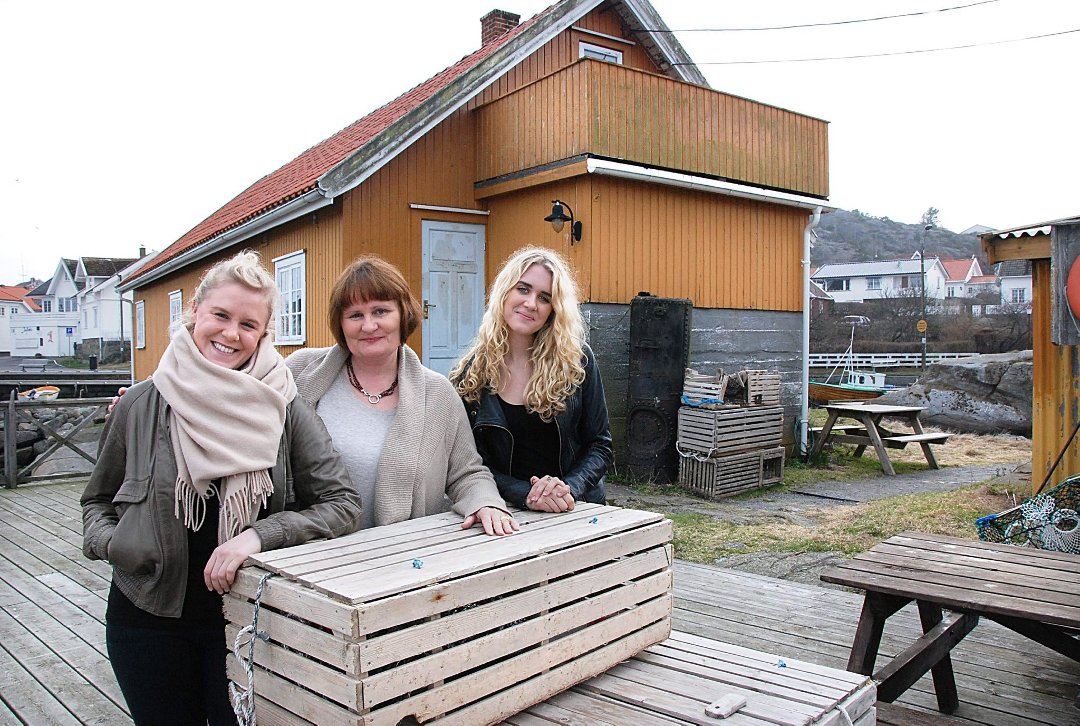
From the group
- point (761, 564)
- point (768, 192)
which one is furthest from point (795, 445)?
point (761, 564)

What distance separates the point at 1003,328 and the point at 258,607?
139ft

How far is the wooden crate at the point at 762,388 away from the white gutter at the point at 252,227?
549 cm

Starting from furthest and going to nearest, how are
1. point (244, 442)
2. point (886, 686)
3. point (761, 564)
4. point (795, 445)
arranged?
1. point (795, 445)
2. point (761, 564)
3. point (886, 686)
4. point (244, 442)

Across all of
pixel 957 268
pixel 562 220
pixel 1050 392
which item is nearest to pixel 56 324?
pixel 562 220

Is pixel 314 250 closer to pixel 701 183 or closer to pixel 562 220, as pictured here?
pixel 562 220

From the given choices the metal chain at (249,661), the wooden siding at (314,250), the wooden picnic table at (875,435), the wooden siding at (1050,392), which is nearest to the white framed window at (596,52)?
the wooden siding at (314,250)

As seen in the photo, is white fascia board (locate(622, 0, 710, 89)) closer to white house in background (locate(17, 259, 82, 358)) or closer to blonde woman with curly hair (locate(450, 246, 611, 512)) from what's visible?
blonde woman with curly hair (locate(450, 246, 611, 512))

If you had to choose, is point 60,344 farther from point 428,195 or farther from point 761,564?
point 761,564

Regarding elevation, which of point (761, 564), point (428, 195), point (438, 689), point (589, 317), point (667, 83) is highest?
point (667, 83)

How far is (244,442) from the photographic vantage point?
197 cm

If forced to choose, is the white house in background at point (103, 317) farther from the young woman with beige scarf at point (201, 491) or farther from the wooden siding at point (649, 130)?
the young woman with beige scarf at point (201, 491)

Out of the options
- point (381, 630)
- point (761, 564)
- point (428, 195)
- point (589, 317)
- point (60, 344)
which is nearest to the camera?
point (381, 630)

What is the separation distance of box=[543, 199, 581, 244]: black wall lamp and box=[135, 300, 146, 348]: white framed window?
47.5 feet

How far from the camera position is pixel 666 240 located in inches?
411
